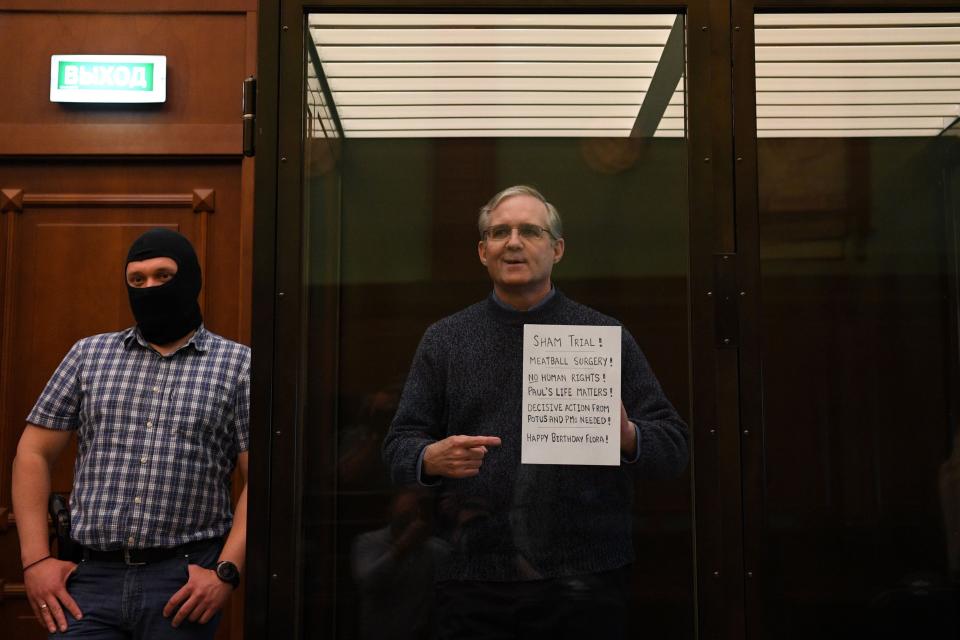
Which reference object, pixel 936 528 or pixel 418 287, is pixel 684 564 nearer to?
pixel 936 528

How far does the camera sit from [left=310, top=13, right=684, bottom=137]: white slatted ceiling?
2.09 meters

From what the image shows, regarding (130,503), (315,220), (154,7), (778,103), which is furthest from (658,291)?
(154,7)

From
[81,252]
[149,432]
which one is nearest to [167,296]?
[149,432]

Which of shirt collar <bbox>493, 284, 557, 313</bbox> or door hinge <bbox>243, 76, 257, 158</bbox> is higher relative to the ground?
door hinge <bbox>243, 76, 257, 158</bbox>

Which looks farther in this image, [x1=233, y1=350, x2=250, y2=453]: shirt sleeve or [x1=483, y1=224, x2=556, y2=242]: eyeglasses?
[x1=233, y1=350, x2=250, y2=453]: shirt sleeve

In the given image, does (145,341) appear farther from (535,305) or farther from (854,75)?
(854,75)

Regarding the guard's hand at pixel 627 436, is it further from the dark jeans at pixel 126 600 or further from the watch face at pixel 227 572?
the dark jeans at pixel 126 600

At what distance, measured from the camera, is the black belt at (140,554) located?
238 cm

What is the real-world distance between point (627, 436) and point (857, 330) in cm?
57

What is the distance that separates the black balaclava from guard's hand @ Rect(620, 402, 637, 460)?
4.14 ft

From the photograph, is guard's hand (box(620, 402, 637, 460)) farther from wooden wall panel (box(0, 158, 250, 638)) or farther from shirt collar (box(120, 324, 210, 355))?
wooden wall panel (box(0, 158, 250, 638))

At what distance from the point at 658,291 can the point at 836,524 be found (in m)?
0.65

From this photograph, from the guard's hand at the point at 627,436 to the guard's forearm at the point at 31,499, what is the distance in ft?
5.07

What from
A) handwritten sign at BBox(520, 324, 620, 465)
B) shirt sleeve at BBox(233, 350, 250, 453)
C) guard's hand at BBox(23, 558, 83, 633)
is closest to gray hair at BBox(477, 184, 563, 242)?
handwritten sign at BBox(520, 324, 620, 465)
